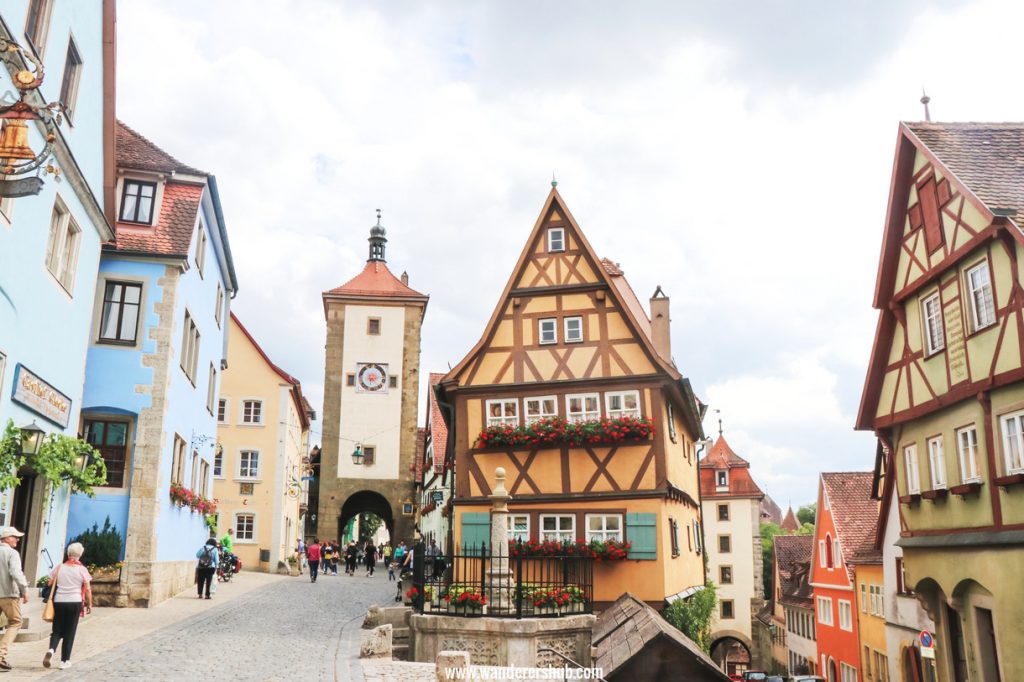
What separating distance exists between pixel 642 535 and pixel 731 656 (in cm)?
4928

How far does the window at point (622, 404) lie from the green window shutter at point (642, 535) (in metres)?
2.58

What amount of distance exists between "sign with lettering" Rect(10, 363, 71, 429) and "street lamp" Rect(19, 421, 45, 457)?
46 cm

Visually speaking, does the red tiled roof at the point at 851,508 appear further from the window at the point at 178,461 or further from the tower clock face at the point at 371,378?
the tower clock face at the point at 371,378

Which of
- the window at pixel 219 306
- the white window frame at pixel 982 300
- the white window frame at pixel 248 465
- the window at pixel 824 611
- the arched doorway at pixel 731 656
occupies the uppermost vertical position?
the window at pixel 219 306

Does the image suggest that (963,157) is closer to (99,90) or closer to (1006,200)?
(1006,200)

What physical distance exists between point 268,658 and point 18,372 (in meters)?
5.91

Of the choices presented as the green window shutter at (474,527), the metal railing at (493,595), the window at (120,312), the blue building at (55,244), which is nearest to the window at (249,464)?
the green window shutter at (474,527)

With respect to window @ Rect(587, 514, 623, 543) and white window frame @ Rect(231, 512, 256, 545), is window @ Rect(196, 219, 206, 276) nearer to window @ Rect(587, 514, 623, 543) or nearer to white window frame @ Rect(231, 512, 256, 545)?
window @ Rect(587, 514, 623, 543)

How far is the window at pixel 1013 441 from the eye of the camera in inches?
572

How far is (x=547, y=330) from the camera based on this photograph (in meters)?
24.0

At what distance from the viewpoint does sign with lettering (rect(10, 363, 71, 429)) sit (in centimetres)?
1368

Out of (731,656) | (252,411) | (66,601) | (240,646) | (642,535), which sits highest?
(252,411)

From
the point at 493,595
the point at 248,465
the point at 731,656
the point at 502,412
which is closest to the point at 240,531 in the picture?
the point at 248,465

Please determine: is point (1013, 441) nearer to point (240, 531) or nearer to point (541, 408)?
point (541, 408)
